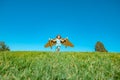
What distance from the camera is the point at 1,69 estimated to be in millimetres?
4848

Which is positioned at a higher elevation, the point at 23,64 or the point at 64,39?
the point at 64,39

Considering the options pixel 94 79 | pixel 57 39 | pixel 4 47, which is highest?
pixel 4 47

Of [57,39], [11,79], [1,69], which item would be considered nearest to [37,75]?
[11,79]

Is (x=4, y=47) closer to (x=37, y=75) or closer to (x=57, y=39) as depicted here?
(x=57, y=39)

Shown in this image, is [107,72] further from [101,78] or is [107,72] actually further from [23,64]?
[23,64]

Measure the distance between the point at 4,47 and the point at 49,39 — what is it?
A: 47.9 metres

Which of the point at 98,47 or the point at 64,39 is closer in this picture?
the point at 64,39

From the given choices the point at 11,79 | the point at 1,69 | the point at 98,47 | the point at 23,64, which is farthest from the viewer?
the point at 98,47

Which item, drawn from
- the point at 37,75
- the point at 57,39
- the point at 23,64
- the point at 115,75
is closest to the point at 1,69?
the point at 23,64

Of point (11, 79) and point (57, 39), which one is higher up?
point (57, 39)

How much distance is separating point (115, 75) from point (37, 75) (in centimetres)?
176

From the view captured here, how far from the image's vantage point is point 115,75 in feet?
16.2

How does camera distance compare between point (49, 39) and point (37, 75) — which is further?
point (49, 39)

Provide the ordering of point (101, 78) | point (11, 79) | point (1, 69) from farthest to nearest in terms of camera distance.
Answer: point (1, 69)
point (101, 78)
point (11, 79)
